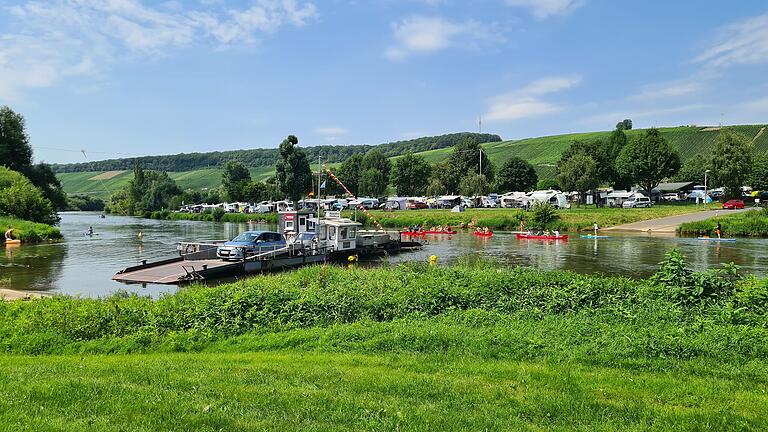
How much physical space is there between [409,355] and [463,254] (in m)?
31.4

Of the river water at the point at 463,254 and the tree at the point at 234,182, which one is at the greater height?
the tree at the point at 234,182

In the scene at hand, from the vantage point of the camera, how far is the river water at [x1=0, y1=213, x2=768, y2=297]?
2869 centimetres

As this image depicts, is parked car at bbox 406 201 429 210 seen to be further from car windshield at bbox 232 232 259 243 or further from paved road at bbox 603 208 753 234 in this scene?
car windshield at bbox 232 232 259 243

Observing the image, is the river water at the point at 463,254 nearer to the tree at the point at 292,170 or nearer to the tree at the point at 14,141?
the tree at the point at 14,141

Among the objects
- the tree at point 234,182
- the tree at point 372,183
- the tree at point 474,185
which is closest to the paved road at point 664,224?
the tree at point 474,185

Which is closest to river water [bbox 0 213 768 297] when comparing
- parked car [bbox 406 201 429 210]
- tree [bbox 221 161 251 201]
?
parked car [bbox 406 201 429 210]

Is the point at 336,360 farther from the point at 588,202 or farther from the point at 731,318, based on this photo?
the point at 588,202

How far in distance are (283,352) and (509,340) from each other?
174 inches

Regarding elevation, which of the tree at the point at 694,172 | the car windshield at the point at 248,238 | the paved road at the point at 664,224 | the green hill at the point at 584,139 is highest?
the green hill at the point at 584,139

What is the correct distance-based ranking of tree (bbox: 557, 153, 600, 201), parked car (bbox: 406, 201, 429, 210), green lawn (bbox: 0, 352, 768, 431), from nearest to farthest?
green lawn (bbox: 0, 352, 768, 431) < tree (bbox: 557, 153, 600, 201) < parked car (bbox: 406, 201, 429, 210)

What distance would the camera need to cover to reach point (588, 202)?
97938mm

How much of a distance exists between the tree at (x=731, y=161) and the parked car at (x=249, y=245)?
7465cm

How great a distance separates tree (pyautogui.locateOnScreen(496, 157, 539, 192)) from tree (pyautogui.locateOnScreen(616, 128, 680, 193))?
25.4 meters

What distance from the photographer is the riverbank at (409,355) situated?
6484 mm
